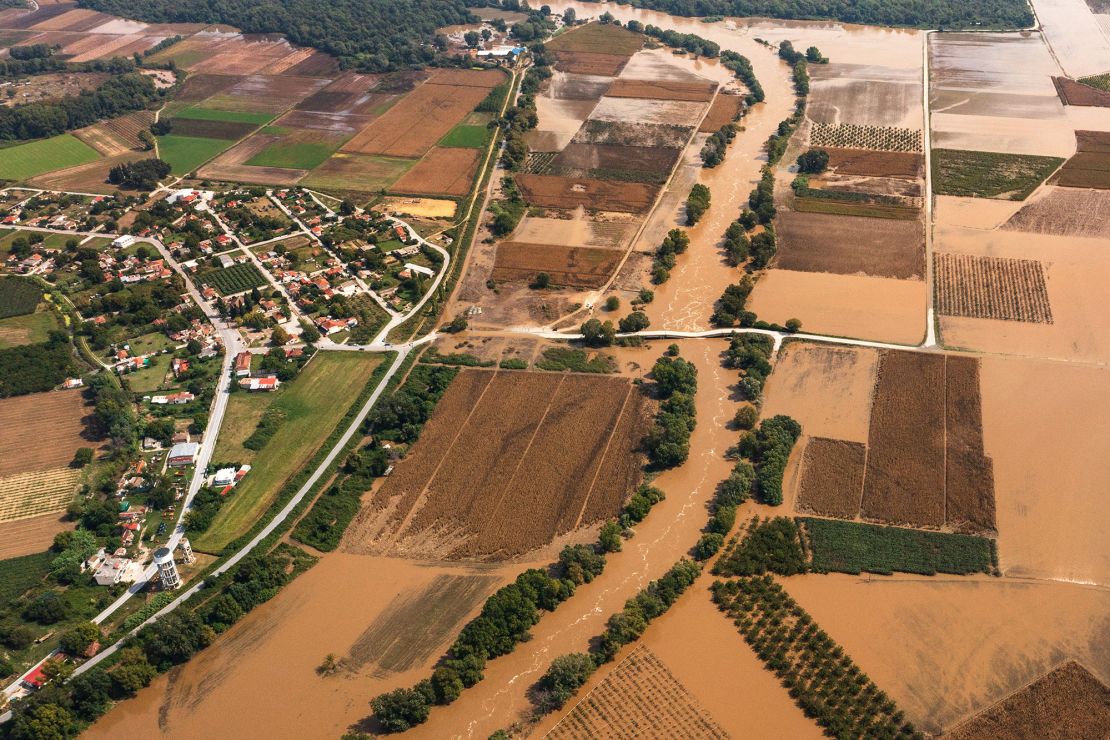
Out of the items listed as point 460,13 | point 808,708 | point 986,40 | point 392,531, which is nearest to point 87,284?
point 392,531

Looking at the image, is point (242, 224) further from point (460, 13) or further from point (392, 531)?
point (460, 13)

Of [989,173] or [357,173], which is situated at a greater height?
[357,173]

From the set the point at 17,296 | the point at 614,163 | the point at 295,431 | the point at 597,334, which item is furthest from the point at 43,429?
the point at 614,163

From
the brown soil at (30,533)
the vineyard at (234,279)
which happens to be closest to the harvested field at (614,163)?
the vineyard at (234,279)

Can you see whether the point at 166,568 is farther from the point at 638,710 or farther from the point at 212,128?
the point at 212,128

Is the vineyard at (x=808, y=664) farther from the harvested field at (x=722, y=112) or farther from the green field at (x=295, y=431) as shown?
the harvested field at (x=722, y=112)

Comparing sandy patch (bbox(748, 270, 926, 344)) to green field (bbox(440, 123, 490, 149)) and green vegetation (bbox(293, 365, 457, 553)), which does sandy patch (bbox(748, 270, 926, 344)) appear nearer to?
green vegetation (bbox(293, 365, 457, 553))
